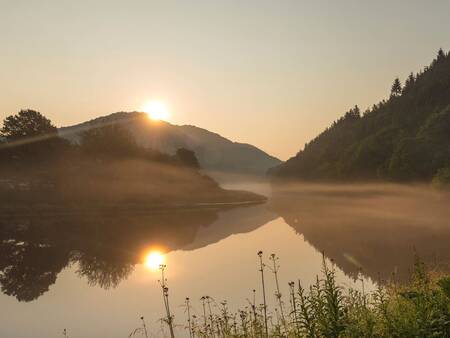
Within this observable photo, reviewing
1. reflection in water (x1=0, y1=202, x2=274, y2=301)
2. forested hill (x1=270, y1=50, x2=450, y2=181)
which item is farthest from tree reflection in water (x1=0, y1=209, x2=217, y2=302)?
forested hill (x1=270, y1=50, x2=450, y2=181)

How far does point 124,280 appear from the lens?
95.1 ft

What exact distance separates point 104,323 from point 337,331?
47.2 feet

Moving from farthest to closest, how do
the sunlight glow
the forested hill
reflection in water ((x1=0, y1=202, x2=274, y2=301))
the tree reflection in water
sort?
the forested hill → the sunlight glow → reflection in water ((x1=0, y1=202, x2=274, y2=301)) → the tree reflection in water

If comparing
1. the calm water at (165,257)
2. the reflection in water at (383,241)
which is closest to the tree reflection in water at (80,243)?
the calm water at (165,257)

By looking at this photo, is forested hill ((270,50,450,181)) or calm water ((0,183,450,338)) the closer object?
calm water ((0,183,450,338))

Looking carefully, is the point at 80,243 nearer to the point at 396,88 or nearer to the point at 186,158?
the point at 186,158

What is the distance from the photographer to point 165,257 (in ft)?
129

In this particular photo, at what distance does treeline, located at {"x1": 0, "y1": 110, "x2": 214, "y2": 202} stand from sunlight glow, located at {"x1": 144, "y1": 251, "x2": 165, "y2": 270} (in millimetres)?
54767

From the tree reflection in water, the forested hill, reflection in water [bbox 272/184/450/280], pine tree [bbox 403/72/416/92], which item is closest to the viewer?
reflection in water [bbox 272/184/450/280]

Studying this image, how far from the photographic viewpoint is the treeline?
92062mm

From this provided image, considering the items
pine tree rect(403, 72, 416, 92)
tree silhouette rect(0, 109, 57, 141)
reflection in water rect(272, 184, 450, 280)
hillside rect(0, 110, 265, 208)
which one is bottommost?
reflection in water rect(272, 184, 450, 280)

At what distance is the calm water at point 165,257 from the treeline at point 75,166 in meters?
21.4

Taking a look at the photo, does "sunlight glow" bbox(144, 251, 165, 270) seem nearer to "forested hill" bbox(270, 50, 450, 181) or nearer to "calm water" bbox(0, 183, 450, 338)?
"calm water" bbox(0, 183, 450, 338)

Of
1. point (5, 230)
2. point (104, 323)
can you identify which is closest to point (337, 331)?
point (104, 323)
